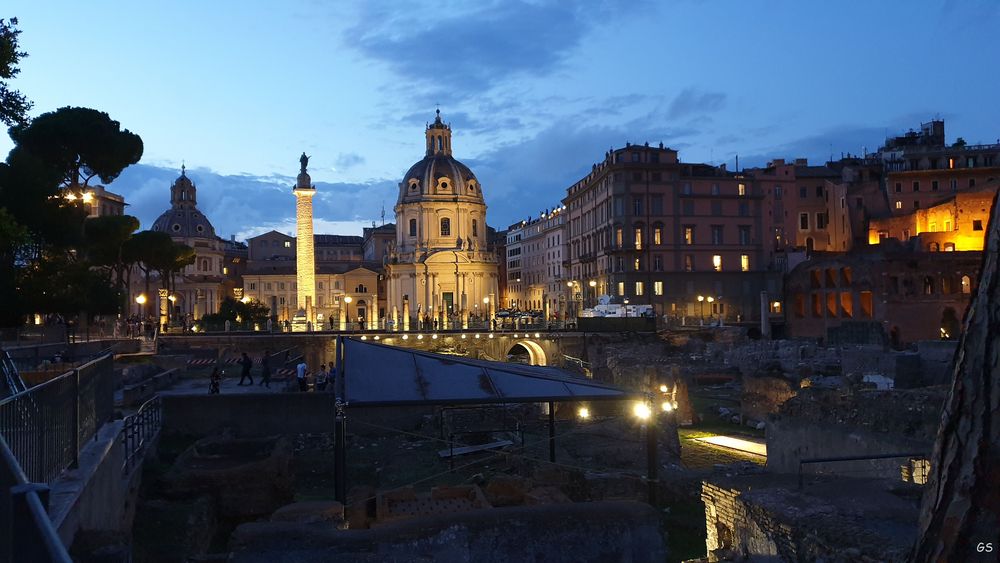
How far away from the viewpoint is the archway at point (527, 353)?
49.0 m

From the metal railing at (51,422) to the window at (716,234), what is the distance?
188 ft

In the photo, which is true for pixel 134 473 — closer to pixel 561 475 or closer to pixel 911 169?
pixel 561 475

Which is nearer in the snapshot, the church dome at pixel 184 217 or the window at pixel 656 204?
the window at pixel 656 204

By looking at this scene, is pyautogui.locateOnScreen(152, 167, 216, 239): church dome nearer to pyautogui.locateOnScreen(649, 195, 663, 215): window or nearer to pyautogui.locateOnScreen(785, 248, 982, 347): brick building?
pyautogui.locateOnScreen(649, 195, 663, 215): window

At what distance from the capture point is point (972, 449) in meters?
2.30

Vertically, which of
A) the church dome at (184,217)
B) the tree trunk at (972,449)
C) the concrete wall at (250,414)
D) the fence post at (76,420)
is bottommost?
the concrete wall at (250,414)

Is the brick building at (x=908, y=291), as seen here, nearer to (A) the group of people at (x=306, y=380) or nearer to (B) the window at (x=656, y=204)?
(B) the window at (x=656, y=204)

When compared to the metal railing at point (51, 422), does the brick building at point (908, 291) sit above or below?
above

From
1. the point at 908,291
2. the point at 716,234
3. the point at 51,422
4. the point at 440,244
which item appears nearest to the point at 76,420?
the point at 51,422

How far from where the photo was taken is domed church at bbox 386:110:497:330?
77.9 m

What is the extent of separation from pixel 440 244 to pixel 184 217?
42486 mm

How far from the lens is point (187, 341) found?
44.4 metres

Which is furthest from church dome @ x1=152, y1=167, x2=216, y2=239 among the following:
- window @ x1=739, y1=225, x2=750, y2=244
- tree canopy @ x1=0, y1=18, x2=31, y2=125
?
tree canopy @ x1=0, y1=18, x2=31, y2=125

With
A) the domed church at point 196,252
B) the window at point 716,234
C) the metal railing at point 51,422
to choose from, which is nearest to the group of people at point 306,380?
the metal railing at point 51,422
